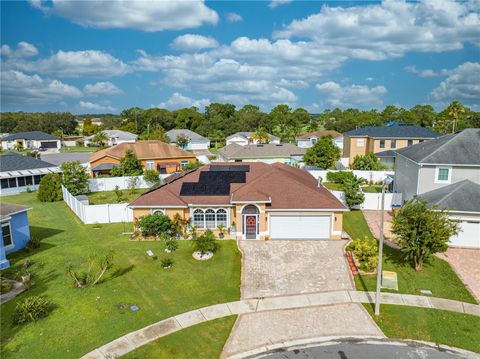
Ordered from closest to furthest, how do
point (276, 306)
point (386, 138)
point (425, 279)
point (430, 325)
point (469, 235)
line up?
point (430, 325), point (276, 306), point (425, 279), point (469, 235), point (386, 138)

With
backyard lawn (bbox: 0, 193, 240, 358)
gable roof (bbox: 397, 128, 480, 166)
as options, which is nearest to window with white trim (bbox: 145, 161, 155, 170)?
backyard lawn (bbox: 0, 193, 240, 358)

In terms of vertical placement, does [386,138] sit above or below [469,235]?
above

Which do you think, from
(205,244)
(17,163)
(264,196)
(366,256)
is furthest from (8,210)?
(17,163)

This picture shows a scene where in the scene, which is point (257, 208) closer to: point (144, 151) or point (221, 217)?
point (221, 217)

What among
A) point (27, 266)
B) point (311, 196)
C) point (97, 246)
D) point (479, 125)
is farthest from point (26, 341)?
point (479, 125)

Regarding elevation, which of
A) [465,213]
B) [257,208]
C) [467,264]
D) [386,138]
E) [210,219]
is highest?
[386,138]

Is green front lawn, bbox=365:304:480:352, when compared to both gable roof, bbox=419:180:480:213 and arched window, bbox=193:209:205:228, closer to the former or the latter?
gable roof, bbox=419:180:480:213

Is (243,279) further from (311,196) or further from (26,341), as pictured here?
(26,341)

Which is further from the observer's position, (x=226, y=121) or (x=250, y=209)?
(x=226, y=121)
